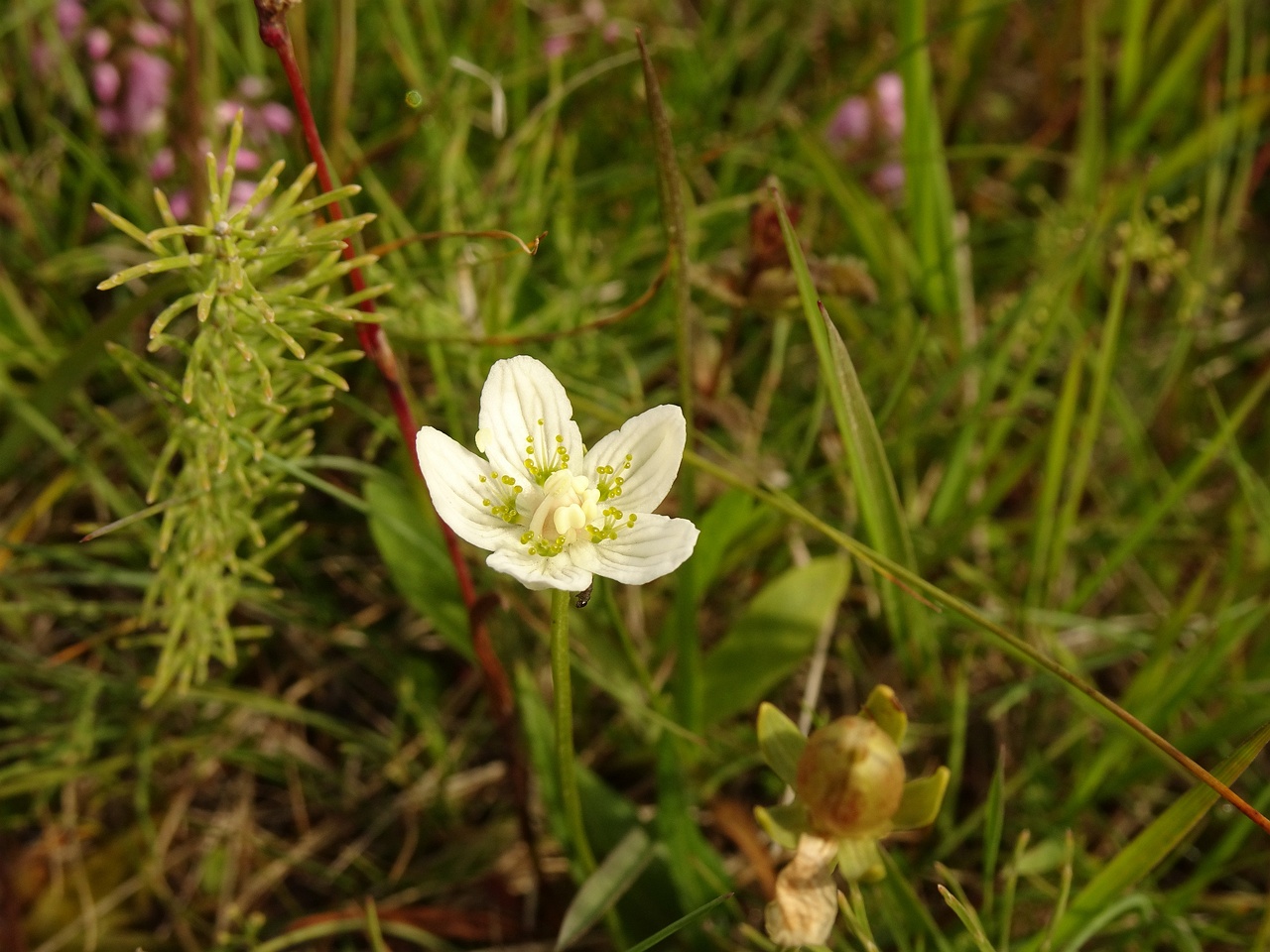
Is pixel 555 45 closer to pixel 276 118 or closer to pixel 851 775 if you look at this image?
pixel 276 118

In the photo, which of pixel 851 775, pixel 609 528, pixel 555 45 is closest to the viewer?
pixel 851 775

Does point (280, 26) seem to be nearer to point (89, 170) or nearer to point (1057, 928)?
point (89, 170)

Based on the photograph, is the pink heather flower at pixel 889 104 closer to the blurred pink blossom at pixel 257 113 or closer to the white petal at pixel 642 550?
the blurred pink blossom at pixel 257 113

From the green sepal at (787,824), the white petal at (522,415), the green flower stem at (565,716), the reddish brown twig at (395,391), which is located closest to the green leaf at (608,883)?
the green flower stem at (565,716)

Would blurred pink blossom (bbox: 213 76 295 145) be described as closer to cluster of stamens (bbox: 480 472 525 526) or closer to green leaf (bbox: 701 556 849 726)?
cluster of stamens (bbox: 480 472 525 526)

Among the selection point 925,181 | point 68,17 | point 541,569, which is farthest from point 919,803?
point 68,17

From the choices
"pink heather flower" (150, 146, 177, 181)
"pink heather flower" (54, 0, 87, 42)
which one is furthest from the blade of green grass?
"pink heather flower" (54, 0, 87, 42)
